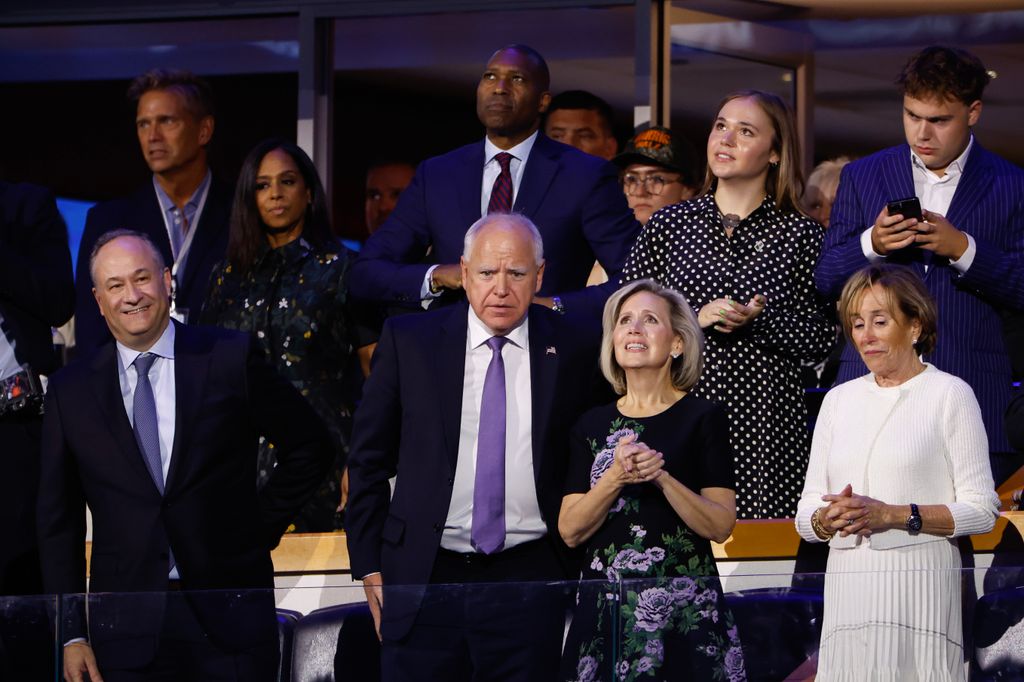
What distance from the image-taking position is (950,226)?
460 centimetres

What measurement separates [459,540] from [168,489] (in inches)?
28.9

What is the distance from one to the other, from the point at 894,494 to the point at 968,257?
0.83m

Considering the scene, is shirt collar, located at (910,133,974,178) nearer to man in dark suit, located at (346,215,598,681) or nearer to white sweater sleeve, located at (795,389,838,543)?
white sweater sleeve, located at (795,389,838,543)

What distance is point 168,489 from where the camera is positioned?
13.5 feet

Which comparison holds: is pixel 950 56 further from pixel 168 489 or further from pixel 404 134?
pixel 404 134

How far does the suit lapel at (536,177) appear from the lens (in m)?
5.06

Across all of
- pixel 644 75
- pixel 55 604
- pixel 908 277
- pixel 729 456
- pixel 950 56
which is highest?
pixel 644 75

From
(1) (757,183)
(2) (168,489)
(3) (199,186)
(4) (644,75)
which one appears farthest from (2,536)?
(4) (644,75)

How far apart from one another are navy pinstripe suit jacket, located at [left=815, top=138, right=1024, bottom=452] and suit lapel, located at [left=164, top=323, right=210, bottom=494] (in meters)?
1.75

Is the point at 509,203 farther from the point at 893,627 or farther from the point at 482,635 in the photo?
the point at 893,627

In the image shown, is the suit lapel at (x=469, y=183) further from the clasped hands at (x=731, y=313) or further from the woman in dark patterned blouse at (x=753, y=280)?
the clasped hands at (x=731, y=313)

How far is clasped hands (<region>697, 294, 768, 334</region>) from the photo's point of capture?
183 inches

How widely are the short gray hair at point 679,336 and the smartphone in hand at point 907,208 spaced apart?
0.74 meters

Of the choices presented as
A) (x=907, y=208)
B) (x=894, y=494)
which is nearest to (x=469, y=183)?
(x=907, y=208)
